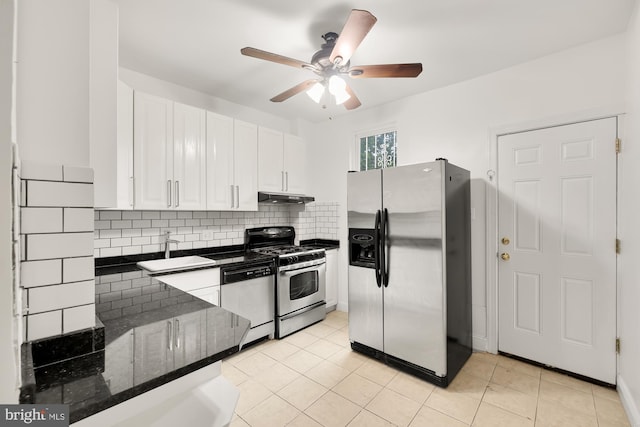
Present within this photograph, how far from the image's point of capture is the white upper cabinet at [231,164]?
2854mm

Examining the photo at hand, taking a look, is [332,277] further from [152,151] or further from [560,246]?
[152,151]

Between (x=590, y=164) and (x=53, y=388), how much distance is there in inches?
129

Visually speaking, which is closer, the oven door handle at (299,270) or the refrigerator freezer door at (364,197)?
the refrigerator freezer door at (364,197)

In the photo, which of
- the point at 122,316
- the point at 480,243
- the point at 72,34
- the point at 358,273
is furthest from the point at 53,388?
the point at 480,243

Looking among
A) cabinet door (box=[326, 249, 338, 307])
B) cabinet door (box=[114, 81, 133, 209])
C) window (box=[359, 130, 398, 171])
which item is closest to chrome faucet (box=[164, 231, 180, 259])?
cabinet door (box=[114, 81, 133, 209])

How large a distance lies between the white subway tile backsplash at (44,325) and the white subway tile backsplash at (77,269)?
101mm

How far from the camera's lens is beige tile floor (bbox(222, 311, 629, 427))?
1.84 m

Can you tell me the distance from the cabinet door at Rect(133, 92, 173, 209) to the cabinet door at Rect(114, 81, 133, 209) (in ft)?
0.13

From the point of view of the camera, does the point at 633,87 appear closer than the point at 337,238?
Yes

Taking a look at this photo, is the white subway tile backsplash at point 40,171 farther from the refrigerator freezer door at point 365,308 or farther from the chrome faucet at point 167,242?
the refrigerator freezer door at point 365,308

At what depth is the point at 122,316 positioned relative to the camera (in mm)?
1131

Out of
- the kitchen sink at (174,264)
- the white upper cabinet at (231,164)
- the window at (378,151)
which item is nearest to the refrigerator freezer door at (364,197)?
the window at (378,151)

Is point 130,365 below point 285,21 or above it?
below

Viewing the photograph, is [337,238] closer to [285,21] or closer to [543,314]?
[543,314]
